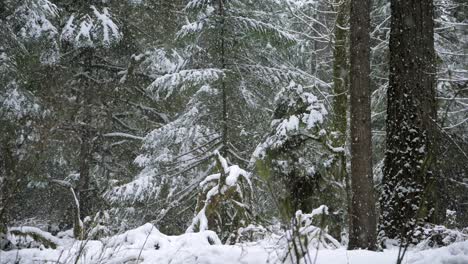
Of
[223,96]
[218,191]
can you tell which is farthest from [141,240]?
[223,96]

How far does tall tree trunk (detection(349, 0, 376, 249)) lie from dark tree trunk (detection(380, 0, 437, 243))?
0.87 ft

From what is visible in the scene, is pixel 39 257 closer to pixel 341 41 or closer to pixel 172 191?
pixel 172 191

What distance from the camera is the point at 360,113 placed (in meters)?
5.80

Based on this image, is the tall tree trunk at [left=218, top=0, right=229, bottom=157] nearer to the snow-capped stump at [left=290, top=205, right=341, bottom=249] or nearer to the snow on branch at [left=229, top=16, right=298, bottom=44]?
the snow on branch at [left=229, top=16, right=298, bottom=44]

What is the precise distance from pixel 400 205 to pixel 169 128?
6.01 m

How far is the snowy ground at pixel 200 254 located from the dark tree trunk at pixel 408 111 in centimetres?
172

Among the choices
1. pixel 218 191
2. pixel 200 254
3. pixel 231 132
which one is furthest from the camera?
pixel 231 132

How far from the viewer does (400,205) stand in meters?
5.57

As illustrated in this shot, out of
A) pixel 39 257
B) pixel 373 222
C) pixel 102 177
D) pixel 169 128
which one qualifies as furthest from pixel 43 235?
pixel 102 177

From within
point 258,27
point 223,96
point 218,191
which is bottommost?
point 218,191

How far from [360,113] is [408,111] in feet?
1.85

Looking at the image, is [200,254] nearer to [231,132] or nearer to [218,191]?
[218,191]

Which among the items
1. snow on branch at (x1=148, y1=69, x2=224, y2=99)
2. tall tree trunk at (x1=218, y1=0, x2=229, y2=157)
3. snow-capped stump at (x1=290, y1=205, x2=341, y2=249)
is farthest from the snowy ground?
tall tree trunk at (x1=218, y1=0, x2=229, y2=157)

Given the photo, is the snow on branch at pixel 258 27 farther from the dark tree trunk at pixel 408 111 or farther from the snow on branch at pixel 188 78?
the dark tree trunk at pixel 408 111
